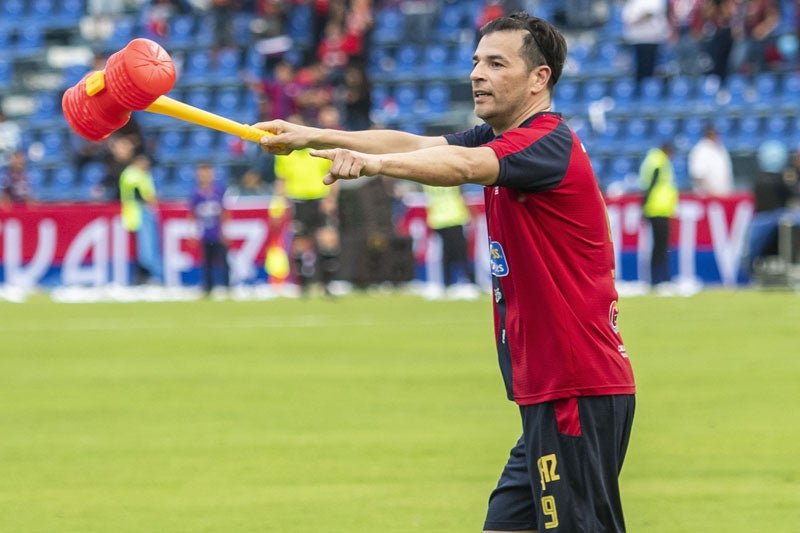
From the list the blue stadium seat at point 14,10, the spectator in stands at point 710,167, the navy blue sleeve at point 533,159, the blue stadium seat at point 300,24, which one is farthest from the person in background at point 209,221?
the navy blue sleeve at point 533,159

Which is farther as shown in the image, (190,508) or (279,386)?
(279,386)

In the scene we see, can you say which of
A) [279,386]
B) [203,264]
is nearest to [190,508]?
[279,386]

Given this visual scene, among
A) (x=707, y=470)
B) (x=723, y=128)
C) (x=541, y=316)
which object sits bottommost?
(x=707, y=470)

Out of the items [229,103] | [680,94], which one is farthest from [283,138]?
[229,103]

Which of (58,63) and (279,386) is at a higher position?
(58,63)

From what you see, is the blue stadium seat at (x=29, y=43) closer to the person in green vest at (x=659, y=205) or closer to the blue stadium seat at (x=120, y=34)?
the blue stadium seat at (x=120, y=34)

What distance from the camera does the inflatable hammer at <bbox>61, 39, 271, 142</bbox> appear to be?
18.0ft

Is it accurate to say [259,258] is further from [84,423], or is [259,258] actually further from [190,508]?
[190,508]

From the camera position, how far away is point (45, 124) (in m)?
32.3

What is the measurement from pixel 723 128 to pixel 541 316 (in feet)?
81.0

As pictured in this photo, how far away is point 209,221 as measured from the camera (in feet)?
82.5

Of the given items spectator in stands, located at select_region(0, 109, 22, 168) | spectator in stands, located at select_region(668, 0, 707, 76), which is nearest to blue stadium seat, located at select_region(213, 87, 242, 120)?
spectator in stands, located at select_region(0, 109, 22, 168)

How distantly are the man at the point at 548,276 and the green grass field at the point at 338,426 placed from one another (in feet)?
9.64

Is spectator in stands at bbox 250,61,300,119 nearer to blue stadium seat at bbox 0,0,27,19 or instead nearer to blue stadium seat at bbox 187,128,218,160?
blue stadium seat at bbox 187,128,218,160
